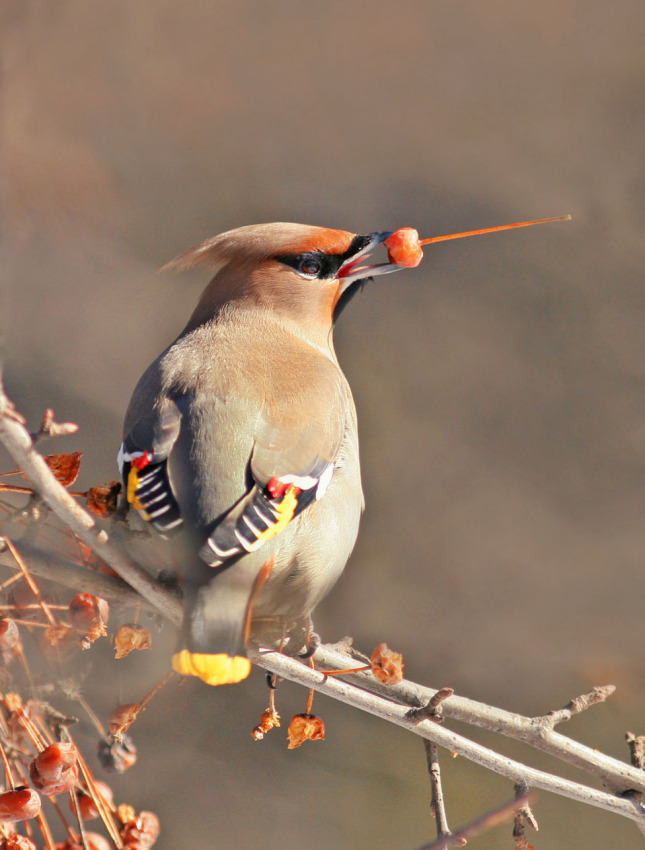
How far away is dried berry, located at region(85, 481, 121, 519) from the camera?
1639 millimetres

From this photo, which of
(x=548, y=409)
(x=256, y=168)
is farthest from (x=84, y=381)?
(x=548, y=409)

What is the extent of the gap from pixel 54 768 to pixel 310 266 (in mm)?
1201

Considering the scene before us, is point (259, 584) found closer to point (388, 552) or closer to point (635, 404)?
point (388, 552)

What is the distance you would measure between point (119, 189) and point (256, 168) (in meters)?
0.47

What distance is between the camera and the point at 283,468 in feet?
5.81

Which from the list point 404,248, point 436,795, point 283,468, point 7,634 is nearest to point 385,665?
point 436,795

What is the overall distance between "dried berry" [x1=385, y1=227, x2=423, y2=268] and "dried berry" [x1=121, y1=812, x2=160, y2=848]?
113 centimetres

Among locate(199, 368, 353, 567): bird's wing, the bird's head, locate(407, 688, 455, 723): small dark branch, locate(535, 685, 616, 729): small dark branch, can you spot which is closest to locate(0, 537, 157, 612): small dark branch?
locate(199, 368, 353, 567): bird's wing

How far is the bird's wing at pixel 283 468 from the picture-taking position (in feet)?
5.34

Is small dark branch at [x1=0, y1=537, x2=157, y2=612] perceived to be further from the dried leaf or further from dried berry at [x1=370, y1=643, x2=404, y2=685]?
dried berry at [x1=370, y1=643, x2=404, y2=685]

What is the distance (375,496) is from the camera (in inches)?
147

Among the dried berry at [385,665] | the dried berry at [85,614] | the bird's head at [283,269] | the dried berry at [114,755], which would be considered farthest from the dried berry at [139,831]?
the bird's head at [283,269]

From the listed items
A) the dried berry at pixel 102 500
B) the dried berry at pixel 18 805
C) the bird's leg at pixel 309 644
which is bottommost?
the bird's leg at pixel 309 644

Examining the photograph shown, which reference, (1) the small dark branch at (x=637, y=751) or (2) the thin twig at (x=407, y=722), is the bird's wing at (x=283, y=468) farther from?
(1) the small dark branch at (x=637, y=751)
